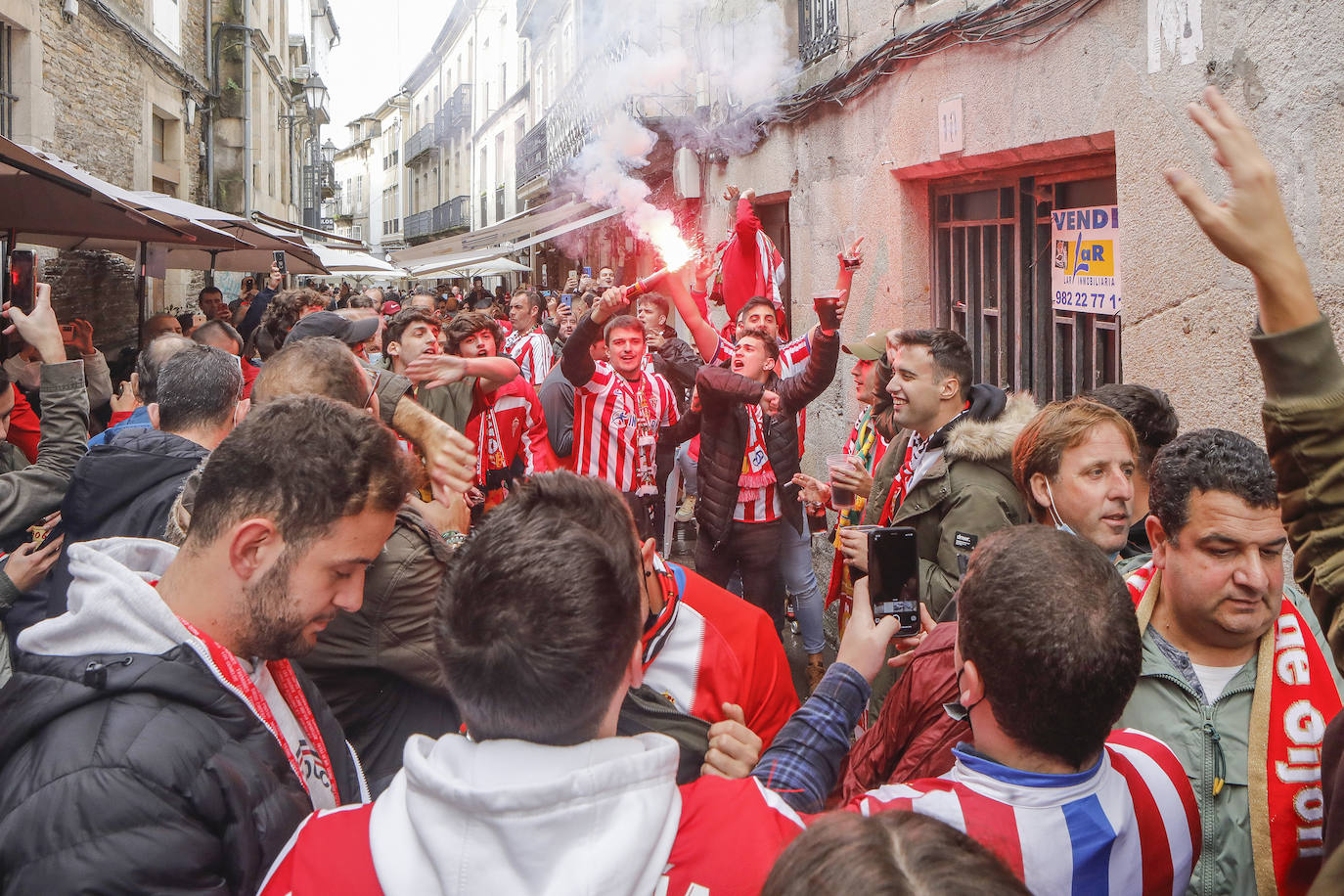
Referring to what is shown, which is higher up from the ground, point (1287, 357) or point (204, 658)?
point (1287, 357)

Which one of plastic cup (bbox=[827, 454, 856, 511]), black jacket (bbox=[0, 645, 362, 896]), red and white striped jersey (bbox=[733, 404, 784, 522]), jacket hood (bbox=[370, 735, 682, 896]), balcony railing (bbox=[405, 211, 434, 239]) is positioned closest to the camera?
jacket hood (bbox=[370, 735, 682, 896])

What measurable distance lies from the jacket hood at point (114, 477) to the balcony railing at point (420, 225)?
44234 millimetres

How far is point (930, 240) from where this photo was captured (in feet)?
23.6

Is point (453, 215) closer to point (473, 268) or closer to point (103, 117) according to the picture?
point (473, 268)

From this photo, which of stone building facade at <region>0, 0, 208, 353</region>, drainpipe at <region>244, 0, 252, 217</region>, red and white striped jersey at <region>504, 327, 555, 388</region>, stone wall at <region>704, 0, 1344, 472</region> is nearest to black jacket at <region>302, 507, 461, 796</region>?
stone wall at <region>704, 0, 1344, 472</region>

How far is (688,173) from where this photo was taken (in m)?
11.5

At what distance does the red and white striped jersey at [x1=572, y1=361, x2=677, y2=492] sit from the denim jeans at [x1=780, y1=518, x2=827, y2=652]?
0.93 m

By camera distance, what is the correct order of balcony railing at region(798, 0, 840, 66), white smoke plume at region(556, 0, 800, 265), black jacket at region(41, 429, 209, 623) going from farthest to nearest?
1. white smoke plume at region(556, 0, 800, 265)
2. balcony railing at region(798, 0, 840, 66)
3. black jacket at region(41, 429, 209, 623)

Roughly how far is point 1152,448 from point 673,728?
189 cm

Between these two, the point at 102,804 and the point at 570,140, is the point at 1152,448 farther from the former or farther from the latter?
the point at 570,140

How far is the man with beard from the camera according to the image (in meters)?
1.39

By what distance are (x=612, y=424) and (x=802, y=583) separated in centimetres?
136

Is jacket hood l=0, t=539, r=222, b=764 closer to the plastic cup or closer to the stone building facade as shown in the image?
the plastic cup

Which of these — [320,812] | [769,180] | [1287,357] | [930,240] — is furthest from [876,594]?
[769,180]
